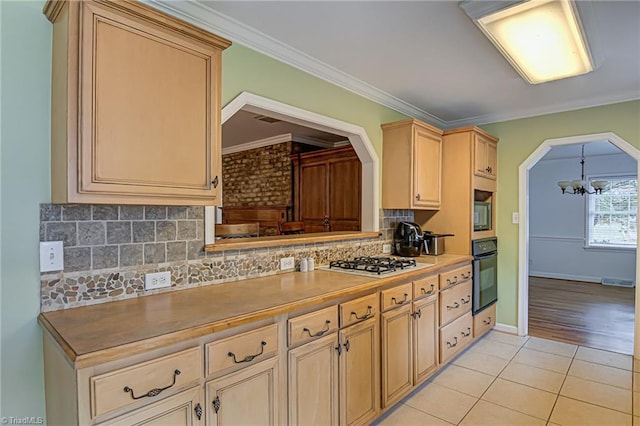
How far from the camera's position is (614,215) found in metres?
6.74

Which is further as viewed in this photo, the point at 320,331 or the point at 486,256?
the point at 486,256

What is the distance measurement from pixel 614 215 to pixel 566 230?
796 mm

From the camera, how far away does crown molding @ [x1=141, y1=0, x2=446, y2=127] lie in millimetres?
1930

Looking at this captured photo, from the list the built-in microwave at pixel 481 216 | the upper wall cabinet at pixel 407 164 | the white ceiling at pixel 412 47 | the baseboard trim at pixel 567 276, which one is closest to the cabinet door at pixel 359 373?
the upper wall cabinet at pixel 407 164

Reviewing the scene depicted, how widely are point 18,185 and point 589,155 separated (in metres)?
8.27

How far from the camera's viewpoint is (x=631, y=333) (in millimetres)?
4004

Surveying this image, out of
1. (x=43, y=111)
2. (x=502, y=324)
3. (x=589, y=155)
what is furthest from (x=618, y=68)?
(x=589, y=155)

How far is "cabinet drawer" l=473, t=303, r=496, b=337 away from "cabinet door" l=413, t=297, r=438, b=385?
955 millimetres

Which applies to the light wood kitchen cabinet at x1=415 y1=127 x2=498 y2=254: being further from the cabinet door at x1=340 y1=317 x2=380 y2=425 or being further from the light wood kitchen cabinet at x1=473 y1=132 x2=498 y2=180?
the cabinet door at x1=340 y1=317 x2=380 y2=425

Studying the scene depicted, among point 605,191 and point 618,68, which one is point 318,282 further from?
point 605,191

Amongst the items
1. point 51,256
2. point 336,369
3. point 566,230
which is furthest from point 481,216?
point 566,230

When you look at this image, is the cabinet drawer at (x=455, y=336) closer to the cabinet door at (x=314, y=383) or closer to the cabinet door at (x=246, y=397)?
the cabinet door at (x=314, y=383)

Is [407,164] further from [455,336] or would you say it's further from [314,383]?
[314,383]

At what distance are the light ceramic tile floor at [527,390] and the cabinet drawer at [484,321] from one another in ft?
0.58
